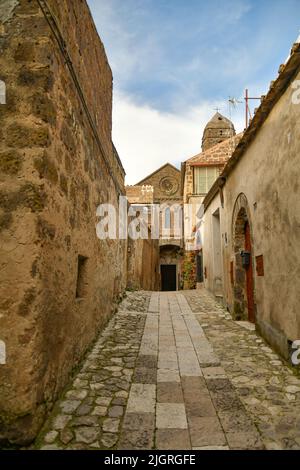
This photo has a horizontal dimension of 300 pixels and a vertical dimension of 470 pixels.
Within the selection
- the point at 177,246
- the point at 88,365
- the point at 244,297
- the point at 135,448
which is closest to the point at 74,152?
the point at 88,365

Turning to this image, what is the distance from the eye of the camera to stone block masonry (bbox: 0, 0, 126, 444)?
6.57 ft

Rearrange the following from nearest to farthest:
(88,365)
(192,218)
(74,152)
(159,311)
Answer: (74,152) < (88,365) < (159,311) < (192,218)

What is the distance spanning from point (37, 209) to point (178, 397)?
215 centimetres

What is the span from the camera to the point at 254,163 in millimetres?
4746

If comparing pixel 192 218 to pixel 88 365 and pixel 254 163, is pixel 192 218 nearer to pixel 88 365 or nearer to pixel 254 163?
pixel 254 163

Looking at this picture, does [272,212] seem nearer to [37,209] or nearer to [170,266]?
[37,209]

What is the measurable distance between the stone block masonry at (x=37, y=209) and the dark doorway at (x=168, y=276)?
1924 cm

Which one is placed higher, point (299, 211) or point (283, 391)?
point (299, 211)

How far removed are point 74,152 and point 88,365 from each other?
8.26 ft

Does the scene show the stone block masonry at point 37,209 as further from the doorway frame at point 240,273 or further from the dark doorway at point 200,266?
the dark doorway at point 200,266

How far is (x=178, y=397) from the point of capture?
2.63 metres

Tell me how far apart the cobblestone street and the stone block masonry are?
31cm

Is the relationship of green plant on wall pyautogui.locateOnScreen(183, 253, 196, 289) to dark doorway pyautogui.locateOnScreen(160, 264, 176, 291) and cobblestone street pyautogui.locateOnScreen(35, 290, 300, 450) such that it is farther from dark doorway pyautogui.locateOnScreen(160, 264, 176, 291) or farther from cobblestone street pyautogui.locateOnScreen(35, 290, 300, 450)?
cobblestone street pyautogui.locateOnScreen(35, 290, 300, 450)

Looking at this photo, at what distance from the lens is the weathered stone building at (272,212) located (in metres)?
3.29
